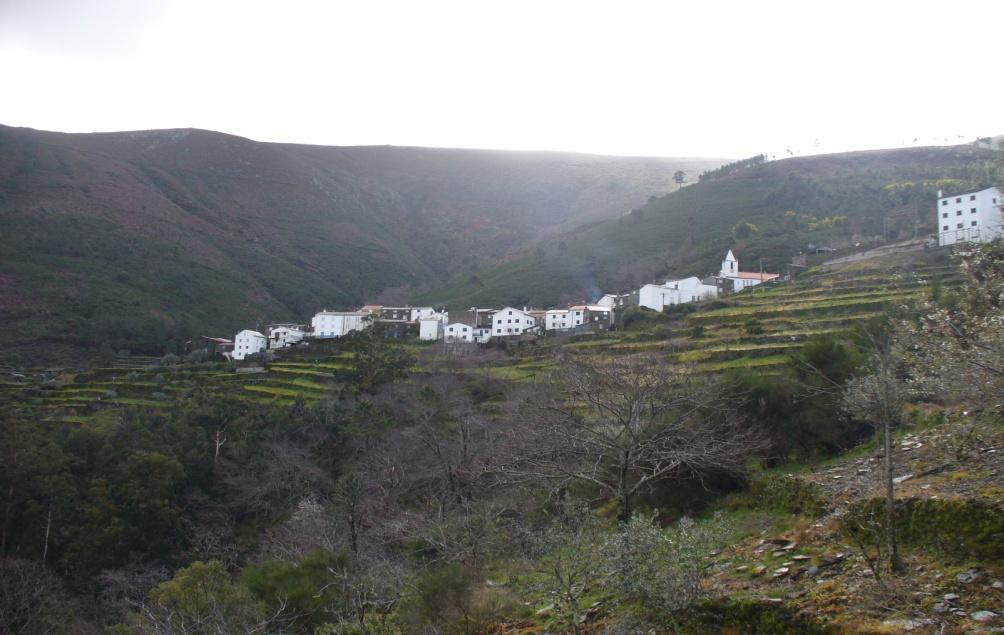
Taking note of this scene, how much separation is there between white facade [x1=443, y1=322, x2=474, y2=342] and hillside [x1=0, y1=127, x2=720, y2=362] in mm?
26185

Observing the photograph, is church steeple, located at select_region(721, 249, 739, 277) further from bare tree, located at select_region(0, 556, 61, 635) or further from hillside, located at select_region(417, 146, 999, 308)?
bare tree, located at select_region(0, 556, 61, 635)

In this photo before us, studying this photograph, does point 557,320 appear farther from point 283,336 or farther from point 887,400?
point 887,400

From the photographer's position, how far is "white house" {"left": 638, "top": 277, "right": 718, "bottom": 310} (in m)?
54.3

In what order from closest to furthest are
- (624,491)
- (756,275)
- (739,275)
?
(624,491)
(756,275)
(739,275)

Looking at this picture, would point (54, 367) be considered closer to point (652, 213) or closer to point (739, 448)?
point (739, 448)

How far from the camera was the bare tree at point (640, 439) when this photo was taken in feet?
41.5

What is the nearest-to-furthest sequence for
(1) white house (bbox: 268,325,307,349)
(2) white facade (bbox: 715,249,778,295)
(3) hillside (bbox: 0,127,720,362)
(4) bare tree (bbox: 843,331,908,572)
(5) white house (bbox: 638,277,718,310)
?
(4) bare tree (bbox: 843,331,908,572) → (5) white house (bbox: 638,277,718,310) → (2) white facade (bbox: 715,249,778,295) → (3) hillside (bbox: 0,127,720,362) → (1) white house (bbox: 268,325,307,349)

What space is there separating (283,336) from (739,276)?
142 ft

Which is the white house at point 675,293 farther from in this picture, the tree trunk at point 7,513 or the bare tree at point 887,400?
the bare tree at point 887,400

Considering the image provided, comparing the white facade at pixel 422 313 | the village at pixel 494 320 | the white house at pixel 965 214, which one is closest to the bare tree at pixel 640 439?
the village at pixel 494 320

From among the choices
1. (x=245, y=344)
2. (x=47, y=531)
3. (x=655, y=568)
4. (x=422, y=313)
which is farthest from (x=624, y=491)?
(x=422, y=313)

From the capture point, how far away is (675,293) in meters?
54.9

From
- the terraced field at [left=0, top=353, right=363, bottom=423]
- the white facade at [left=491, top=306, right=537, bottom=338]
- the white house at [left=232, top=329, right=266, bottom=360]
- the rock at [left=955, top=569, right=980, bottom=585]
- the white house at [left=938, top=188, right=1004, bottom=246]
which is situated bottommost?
the terraced field at [left=0, top=353, right=363, bottom=423]

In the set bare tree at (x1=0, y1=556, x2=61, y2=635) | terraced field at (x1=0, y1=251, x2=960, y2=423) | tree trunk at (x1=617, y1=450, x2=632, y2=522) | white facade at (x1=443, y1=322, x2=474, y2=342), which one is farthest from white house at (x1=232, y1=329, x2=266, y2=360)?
tree trunk at (x1=617, y1=450, x2=632, y2=522)
